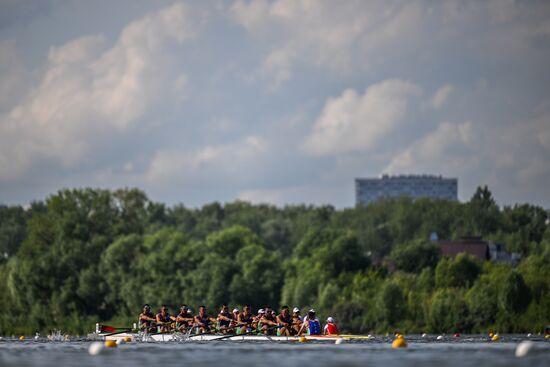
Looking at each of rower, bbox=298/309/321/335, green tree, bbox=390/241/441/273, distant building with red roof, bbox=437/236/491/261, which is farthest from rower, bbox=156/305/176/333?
distant building with red roof, bbox=437/236/491/261

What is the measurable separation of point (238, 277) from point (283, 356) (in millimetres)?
49226

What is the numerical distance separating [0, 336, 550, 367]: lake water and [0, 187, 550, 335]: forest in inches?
1234

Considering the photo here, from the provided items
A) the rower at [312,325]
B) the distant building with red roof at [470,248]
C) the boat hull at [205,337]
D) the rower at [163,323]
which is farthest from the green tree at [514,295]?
the rower at [312,325]

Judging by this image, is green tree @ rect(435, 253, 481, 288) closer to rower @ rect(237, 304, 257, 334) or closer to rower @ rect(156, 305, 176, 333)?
rower @ rect(156, 305, 176, 333)

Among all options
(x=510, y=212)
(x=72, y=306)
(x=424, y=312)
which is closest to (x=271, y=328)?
(x=424, y=312)

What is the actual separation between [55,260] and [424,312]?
94.5 ft

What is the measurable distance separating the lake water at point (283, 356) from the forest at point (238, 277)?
1234 inches

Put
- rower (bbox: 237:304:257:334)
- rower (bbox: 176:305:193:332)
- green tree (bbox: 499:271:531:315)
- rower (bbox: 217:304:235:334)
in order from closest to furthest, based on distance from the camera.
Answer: rower (bbox: 237:304:257:334) < rower (bbox: 217:304:235:334) < rower (bbox: 176:305:193:332) < green tree (bbox: 499:271:531:315)

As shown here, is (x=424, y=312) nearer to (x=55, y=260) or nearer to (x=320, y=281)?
(x=320, y=281)

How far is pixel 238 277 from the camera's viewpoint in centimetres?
8138

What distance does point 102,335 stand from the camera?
157 ft

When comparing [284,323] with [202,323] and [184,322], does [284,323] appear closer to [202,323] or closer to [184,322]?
[202,323]

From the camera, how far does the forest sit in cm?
6956

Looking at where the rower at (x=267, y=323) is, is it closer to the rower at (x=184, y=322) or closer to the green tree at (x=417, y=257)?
the rower at (x=184, y=322)
